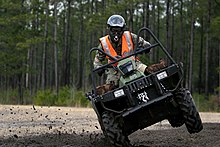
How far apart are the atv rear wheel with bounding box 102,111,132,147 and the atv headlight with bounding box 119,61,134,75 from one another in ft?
2.66

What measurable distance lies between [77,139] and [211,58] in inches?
1780

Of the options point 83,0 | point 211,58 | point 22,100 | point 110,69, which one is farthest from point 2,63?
point 211,58

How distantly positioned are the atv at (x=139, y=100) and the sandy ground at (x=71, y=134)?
1.15 meters

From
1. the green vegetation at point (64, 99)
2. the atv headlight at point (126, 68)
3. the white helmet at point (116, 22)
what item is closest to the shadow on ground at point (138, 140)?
the atv headlight at point (126, 68)

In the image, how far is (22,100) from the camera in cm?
3028

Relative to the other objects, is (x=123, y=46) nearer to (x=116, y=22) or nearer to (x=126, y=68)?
(x=116, y=22)

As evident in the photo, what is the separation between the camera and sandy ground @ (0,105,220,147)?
27.6ft

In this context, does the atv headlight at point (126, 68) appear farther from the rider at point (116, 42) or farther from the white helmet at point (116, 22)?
the white helmet at point (116, 22)

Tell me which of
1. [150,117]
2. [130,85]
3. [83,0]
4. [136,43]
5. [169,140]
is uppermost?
[83,0]

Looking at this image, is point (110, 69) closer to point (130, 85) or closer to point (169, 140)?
point (130, 85)

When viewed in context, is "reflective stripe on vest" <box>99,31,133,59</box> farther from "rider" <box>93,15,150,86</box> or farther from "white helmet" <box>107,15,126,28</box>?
"white helmet" <box>107,15,126,28</box>

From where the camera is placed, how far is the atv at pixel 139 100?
679 cm

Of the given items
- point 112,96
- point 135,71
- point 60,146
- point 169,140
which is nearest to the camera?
point 112,96

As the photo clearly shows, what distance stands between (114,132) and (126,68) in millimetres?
1124
